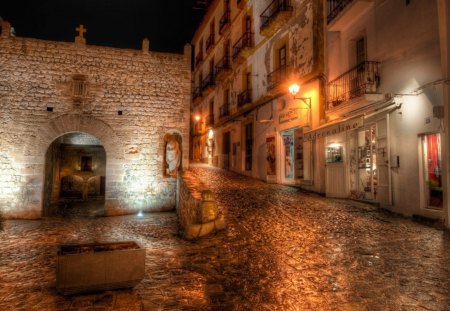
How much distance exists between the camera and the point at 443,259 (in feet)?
Answer: 15.6

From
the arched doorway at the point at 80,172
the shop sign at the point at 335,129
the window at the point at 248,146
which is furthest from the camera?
the arched doorway at the point at 80,172

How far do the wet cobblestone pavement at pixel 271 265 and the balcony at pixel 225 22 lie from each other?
15070mm

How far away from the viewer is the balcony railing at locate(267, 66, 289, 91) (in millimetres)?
13789

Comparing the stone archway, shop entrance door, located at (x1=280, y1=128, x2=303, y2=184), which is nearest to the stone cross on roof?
the stone archway

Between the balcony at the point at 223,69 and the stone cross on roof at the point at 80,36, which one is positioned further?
the balcony at the point at 223,69

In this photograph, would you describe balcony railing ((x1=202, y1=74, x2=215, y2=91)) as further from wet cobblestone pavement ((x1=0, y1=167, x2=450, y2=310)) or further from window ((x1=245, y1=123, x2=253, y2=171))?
wet cobblestone pavement ((x1=0, y1=167, x2=450, y2=310))

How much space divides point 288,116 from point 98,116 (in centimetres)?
756

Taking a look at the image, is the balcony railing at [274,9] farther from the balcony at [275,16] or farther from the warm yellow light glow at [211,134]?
the warm yellow light glow at [211,134]

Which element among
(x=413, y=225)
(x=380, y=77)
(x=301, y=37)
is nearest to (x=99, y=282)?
(x=413, y=225)

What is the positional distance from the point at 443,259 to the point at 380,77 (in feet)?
18.8

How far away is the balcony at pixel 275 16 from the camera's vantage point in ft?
44.0

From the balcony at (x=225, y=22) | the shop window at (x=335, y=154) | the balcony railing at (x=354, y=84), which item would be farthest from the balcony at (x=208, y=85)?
the shop window at (x=335, y=154)

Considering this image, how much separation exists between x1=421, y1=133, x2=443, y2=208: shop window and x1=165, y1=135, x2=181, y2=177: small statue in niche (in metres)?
8.17

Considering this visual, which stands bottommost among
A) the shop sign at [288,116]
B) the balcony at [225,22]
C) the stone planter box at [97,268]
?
the stone planter box at [97,268]
